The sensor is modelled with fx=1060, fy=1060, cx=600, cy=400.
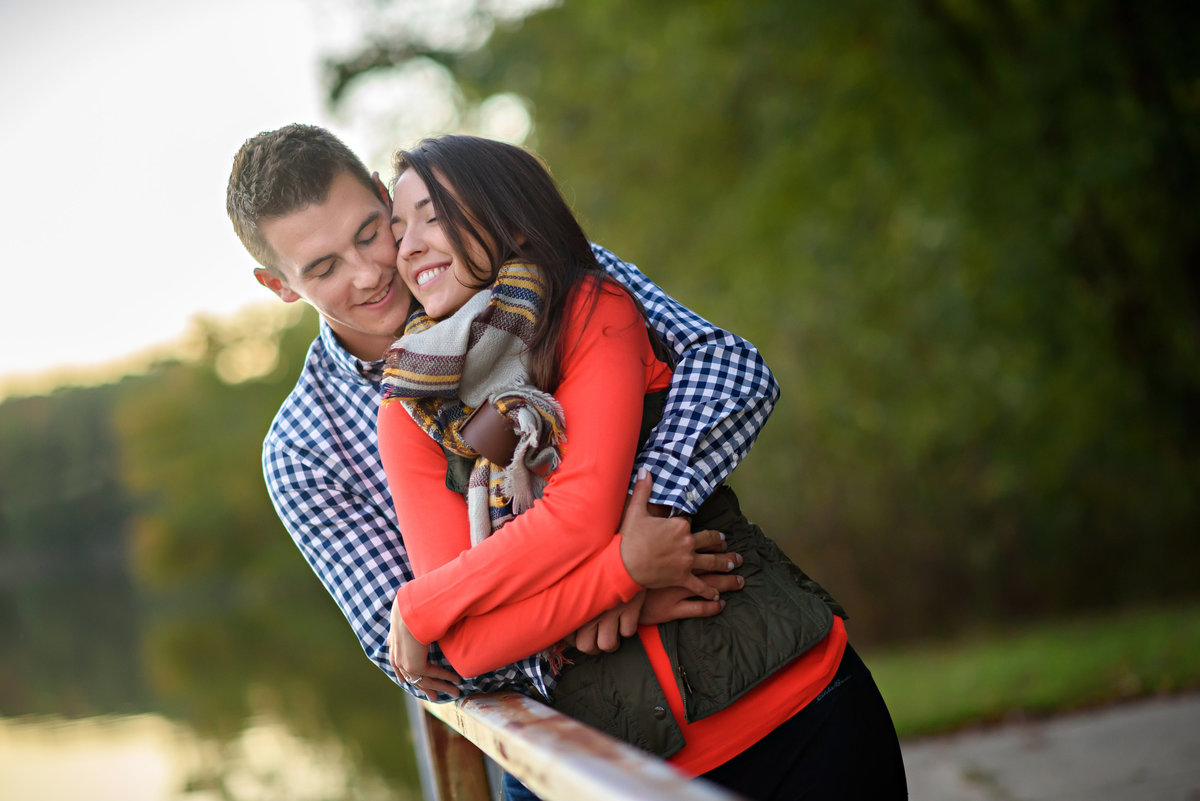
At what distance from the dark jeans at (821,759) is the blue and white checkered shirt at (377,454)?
13.9 inches

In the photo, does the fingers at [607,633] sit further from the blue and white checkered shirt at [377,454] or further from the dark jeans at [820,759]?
the dark jeans at [820,759]

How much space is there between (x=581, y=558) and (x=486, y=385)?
326 mm

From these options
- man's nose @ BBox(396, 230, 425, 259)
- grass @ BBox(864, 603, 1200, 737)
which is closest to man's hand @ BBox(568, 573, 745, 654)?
man's nose @ BBox(396, 230, 425, 259)

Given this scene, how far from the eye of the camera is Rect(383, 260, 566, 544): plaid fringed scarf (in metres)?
1.68

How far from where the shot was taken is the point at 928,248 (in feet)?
29.8

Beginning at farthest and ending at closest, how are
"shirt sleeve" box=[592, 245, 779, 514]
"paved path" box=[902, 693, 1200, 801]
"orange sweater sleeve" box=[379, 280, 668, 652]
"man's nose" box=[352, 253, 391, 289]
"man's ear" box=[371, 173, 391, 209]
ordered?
"paved path" box=[902, 693, 1200, 801] < "man's ear" box=[371, 173, 391, 209] < "man's nose" box=[352, 253, 391, 289] < "shirt sleeve" box=[592, 245, 779, 514] < "orange sweater sleeve" box=[379, 280, 668, 652]

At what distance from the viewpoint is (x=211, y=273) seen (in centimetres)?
2641

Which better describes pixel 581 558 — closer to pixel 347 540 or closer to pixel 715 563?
pixel 715 563

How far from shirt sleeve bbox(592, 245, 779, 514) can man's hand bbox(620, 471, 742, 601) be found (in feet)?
0.13

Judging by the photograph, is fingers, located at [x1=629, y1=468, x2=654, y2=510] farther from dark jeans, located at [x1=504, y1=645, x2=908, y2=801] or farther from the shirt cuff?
dark jeans, located at [x1=504, y1=645, x2=908, y2=801]

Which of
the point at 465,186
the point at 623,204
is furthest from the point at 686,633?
the point at 623,204

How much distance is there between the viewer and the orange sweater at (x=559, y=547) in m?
1.59

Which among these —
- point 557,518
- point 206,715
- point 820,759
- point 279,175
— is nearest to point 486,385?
point 557,518

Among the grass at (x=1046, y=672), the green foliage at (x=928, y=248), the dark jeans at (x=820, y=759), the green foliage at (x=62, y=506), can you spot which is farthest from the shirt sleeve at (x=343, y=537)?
the green foliage at (x=62, y=506)
